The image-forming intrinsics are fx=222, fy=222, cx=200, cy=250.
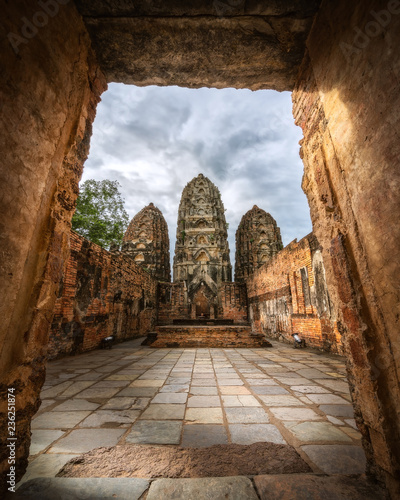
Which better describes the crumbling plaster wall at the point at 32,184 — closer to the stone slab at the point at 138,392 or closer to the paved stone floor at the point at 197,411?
the paved stone floor at the point at 197,411

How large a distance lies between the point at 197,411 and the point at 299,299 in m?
6.27

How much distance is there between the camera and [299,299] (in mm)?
7820

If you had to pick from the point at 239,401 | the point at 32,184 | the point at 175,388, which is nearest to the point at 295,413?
the point at 239,401

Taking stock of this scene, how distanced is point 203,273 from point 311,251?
13310 millimetres

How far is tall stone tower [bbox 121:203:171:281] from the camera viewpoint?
2700 cm

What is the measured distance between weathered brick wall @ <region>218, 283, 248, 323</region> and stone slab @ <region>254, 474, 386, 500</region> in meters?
13.9

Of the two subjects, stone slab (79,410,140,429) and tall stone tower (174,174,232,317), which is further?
tall stone tower (174,174,232,317)

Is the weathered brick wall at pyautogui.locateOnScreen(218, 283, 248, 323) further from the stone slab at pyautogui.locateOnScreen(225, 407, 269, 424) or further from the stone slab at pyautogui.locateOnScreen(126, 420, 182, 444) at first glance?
the stone slab at pyautogui.locateOnScreen(126, 420, 182, 444)

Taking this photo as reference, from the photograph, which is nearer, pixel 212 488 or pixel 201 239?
pixel 212 488

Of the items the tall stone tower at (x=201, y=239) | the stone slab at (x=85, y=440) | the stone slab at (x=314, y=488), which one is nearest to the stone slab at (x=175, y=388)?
the stone slab at (x=85, y=440)

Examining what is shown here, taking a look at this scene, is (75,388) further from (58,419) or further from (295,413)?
(295,413)

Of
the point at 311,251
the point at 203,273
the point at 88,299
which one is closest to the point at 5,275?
the point at 88,299

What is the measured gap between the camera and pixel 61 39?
1775 mm

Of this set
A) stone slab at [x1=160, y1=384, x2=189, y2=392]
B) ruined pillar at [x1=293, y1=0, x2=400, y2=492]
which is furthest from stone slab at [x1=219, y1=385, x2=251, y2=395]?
ruined pillar at [x1=293, y1=0, x2=400, y2=492]
